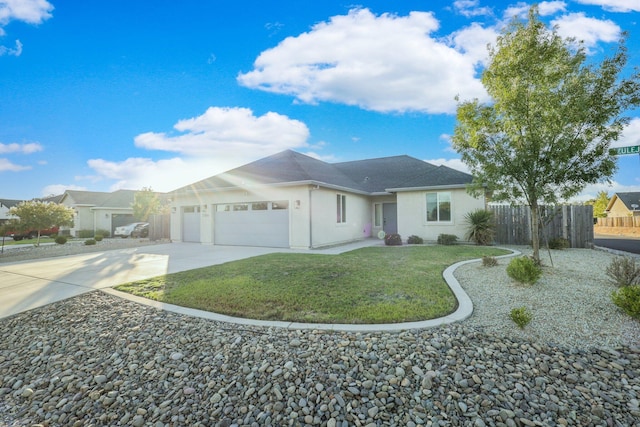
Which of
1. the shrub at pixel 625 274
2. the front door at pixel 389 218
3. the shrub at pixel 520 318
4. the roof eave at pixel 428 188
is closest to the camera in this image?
the shrub at pixel 520 318

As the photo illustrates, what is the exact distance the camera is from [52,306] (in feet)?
16.4

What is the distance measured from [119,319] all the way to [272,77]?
951cm

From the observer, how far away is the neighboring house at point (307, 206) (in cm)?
1256

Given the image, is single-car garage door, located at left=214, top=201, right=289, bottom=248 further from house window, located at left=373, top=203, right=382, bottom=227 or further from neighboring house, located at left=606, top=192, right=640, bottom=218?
neighboring house, located at left=606, top=192, right=640, bottom=218

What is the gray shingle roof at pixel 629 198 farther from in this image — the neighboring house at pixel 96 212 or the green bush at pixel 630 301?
the neighboring house at pixel 96 212

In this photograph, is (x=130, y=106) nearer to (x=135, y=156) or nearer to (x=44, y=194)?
(x=135, y=156)

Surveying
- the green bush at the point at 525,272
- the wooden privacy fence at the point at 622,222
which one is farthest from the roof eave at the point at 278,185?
the wooden privacy fence at the point at 622,222

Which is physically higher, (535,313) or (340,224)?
(340,224)

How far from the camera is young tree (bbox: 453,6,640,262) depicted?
237 inches

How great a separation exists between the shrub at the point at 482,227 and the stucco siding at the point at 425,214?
68 cm

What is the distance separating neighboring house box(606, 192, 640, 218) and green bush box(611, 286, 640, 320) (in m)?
39.4

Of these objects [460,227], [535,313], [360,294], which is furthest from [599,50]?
[460,227]

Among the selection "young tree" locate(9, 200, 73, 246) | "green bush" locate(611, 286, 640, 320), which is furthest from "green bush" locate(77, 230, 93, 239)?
"green bush" locate(611, 286, 640, 320)

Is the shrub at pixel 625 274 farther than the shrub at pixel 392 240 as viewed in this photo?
No
